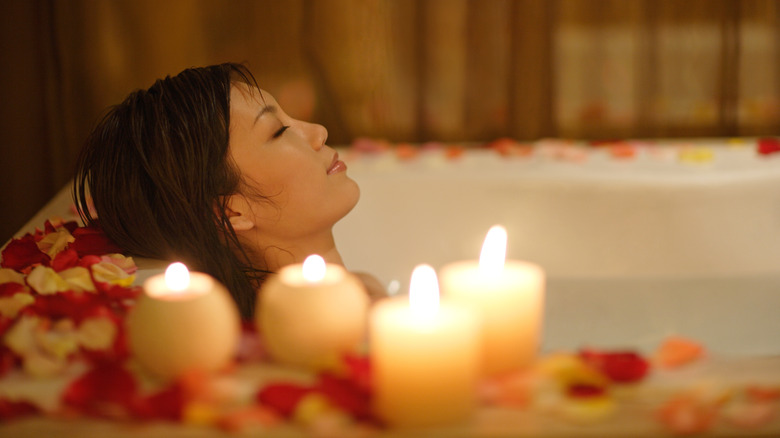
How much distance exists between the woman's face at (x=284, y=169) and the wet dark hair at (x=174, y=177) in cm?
2

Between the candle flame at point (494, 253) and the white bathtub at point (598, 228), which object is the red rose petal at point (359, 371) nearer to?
the candle flame at point (494, 253)

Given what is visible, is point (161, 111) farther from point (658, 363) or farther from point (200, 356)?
point (658, 363)

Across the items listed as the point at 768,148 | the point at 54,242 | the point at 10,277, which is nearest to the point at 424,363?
the point at 10,277

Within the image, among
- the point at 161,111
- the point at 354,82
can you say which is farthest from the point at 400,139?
the point at 161,111

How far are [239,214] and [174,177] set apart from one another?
0.12 meters

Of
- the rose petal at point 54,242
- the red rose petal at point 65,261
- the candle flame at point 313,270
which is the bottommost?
the candle flame at point 313,270

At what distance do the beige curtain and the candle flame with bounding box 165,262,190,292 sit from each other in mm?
1570

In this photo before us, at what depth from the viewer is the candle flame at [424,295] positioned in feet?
1.81

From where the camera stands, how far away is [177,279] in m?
0.63

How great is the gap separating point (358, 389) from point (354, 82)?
5.49ft

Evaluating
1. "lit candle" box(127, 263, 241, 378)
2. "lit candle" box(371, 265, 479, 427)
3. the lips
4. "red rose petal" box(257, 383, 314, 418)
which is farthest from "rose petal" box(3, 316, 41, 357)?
the lips

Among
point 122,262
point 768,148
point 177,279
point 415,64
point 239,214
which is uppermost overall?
point 415,64

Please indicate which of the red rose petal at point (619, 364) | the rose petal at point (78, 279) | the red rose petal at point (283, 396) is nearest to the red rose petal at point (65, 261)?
the rose petal at point (78, 279)

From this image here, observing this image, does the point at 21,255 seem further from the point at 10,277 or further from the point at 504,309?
the point at 504,309
